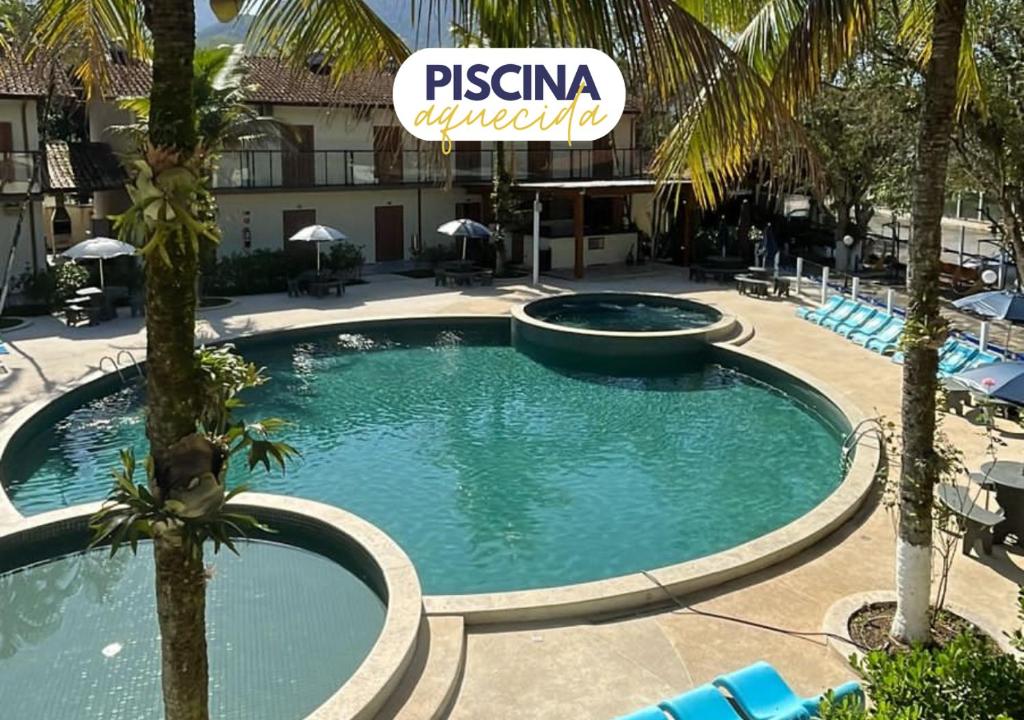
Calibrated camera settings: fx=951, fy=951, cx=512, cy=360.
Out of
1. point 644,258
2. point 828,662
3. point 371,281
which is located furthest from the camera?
point 644,258

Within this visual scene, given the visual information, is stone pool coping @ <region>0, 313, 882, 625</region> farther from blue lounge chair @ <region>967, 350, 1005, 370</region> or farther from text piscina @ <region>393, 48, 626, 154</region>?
blue lounge chair @ <region>967, 350, 1005, 370</region>

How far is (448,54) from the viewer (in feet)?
31.4

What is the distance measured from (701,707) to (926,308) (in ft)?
11.8

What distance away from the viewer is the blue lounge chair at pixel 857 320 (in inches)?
860

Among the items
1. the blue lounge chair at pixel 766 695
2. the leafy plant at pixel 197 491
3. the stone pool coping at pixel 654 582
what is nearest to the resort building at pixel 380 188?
the stone pool coping at pixel 654 582

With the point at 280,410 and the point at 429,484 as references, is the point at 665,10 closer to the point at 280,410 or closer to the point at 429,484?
the point at 429,484

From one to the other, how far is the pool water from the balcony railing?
57.8ft

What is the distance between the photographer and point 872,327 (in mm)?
21359

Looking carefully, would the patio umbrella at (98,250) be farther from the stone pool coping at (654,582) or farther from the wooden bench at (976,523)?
the wooden bench at (976,523)

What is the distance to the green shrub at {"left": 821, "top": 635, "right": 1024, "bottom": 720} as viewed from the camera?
5039 millimetres

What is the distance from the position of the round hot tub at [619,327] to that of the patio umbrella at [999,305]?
224 inches

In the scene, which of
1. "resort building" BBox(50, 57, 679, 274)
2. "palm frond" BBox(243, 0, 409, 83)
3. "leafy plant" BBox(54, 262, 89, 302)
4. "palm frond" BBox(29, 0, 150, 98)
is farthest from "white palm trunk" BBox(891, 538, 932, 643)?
"leafy plant" BBox(54, 262, 89, 302)

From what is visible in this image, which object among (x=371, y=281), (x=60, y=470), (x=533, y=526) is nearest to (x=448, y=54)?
(x=533, y=526)

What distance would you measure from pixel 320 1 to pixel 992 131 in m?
17.1
